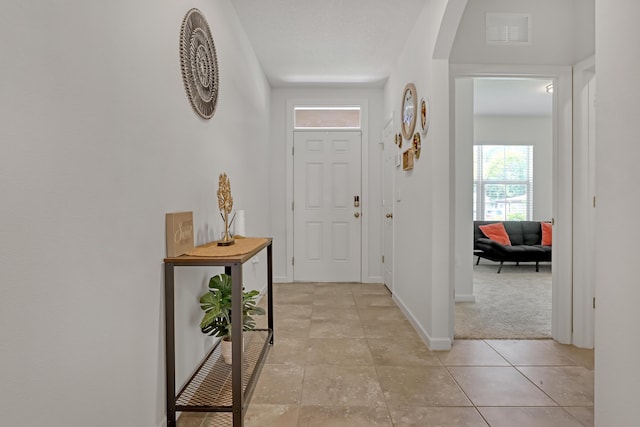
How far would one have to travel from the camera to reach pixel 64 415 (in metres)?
0.99

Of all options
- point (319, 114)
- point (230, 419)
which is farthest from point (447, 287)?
point (319, 114)

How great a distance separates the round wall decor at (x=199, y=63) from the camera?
1835 mm

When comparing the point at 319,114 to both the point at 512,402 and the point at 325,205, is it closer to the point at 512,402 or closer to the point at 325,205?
the point at 325,205

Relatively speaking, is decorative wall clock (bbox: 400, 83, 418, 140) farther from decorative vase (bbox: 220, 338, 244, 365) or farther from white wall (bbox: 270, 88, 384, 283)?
decorative vase (bbox: 220, 338, 244, 365)

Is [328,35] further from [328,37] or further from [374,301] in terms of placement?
[374,301]

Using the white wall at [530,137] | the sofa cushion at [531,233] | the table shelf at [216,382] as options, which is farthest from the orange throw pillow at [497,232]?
the table shelf at [216,382]

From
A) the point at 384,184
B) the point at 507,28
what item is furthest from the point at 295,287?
the point at 507,28

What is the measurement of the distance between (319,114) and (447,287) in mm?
3073

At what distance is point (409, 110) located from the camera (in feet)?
10.6

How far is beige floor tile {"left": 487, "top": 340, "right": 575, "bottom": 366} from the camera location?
237 centimetres

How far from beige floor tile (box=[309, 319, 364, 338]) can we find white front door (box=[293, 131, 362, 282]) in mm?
Answer: 1667

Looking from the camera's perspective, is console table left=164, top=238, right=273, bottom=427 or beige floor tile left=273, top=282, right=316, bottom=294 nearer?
console table left=164, top=238, right=273, bottom=427

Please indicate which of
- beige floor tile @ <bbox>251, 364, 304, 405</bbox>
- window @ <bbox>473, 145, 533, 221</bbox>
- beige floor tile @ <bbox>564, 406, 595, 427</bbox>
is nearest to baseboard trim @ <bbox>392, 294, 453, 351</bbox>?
beige floor tile @ <bbox>564, 406, 595, 427</bbox>

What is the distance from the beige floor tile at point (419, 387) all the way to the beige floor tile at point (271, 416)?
495 mm
